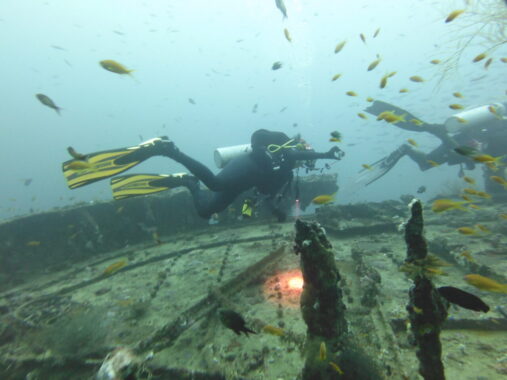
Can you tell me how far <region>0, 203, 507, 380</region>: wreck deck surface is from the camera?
3.06 meters

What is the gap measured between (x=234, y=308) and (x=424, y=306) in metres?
2.79

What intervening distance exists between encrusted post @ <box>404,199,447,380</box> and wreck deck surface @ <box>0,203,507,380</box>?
470mm

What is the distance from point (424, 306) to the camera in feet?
7.49

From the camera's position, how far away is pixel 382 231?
795 centimetres

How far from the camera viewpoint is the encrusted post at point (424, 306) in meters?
2.28

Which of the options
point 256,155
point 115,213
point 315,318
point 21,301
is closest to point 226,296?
point 315,318

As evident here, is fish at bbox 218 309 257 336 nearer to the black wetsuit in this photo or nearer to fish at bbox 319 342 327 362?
fish at bbox 319 342 327 362

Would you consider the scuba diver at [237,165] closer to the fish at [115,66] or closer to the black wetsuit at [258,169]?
the black wetsuit at [258,169]

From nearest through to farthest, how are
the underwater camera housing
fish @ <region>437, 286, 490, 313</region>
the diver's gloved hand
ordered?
fish @ <region>437, 286, 490, 313</region> < the diver's gloved hand < the underwater camera housing

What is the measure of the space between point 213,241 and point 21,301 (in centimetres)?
478

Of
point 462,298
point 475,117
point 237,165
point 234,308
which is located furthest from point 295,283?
point 475,117

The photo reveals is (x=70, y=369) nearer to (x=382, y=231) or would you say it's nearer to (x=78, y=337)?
(x=78, y=337)

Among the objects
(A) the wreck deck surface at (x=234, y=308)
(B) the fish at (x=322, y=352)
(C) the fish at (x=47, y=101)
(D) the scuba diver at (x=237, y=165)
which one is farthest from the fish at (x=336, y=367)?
(C) the fish at (x=47, y=101)

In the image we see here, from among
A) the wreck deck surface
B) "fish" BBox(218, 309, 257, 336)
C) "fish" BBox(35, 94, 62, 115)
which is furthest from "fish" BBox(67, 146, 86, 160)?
"fish" BBox(218, 309, 257, 336)
